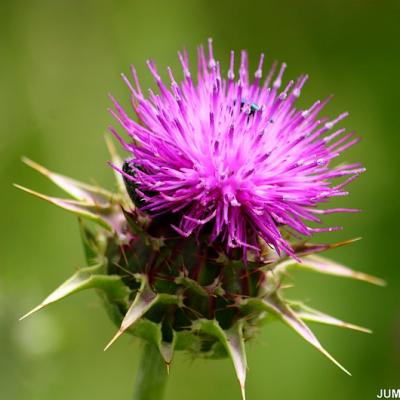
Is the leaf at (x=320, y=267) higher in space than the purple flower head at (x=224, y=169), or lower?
lower

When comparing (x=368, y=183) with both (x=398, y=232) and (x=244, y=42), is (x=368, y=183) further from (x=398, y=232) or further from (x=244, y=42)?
(x=244, y=42)

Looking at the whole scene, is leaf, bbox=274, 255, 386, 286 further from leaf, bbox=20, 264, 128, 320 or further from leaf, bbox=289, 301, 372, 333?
leaf, bbox=20, 264, 128, 320

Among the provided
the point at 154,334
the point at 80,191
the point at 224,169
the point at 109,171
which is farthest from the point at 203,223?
the point at 109,171

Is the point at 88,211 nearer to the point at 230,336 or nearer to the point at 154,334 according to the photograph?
the point at 154,334

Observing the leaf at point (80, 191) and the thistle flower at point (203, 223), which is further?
the leaf at point (80, 191)

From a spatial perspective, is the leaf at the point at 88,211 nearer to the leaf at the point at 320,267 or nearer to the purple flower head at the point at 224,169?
the purple flower head at the point at 224,169

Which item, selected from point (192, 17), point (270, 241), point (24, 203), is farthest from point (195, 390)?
point (192, 17)

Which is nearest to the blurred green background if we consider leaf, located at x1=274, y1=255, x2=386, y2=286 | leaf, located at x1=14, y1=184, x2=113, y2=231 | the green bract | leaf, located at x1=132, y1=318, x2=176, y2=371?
leaf, located at x1=14, y1=184, x2=113, y2=231

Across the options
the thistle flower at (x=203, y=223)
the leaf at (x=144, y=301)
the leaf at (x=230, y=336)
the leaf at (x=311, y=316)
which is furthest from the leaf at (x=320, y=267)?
the leaf at (x=144, y=301)
